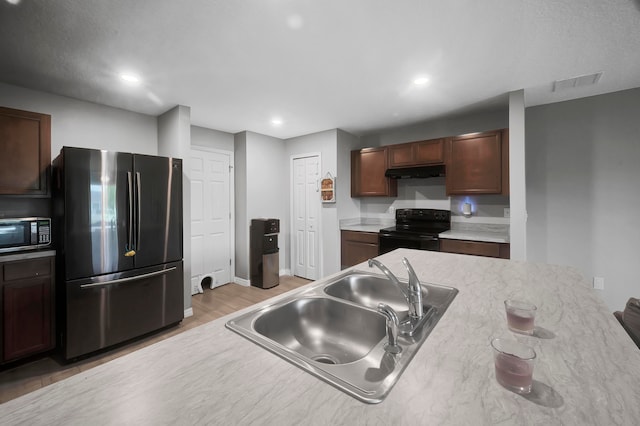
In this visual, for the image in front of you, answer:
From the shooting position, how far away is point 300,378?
0.68 meters

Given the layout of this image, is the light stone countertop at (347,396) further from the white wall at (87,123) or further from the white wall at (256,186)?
the white wall at (256,186)

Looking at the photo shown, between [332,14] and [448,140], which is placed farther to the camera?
[448,140]

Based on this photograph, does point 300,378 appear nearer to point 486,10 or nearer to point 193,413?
point 193,413

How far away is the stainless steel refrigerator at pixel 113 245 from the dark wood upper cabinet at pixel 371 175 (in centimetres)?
269

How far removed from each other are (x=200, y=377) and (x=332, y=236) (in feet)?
11.9

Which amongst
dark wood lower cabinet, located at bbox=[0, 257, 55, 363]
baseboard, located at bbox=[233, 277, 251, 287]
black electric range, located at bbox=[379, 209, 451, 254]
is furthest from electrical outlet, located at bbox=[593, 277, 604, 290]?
dark wood lower cabinet, located at bbox=[0, 257, 55, 363]

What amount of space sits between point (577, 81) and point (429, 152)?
1.54 metres

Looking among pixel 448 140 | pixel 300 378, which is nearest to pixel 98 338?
pixel 300 378

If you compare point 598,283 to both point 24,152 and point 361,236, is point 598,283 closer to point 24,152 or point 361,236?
point 361,236

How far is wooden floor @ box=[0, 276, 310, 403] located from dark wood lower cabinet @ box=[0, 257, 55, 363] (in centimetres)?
14

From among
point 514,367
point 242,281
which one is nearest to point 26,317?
point 242,281

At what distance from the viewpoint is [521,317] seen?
0.90 m

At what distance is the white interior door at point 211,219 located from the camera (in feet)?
12.9

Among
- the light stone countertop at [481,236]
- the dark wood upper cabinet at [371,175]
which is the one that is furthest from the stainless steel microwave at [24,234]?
the light stone countertop at [481,236]
